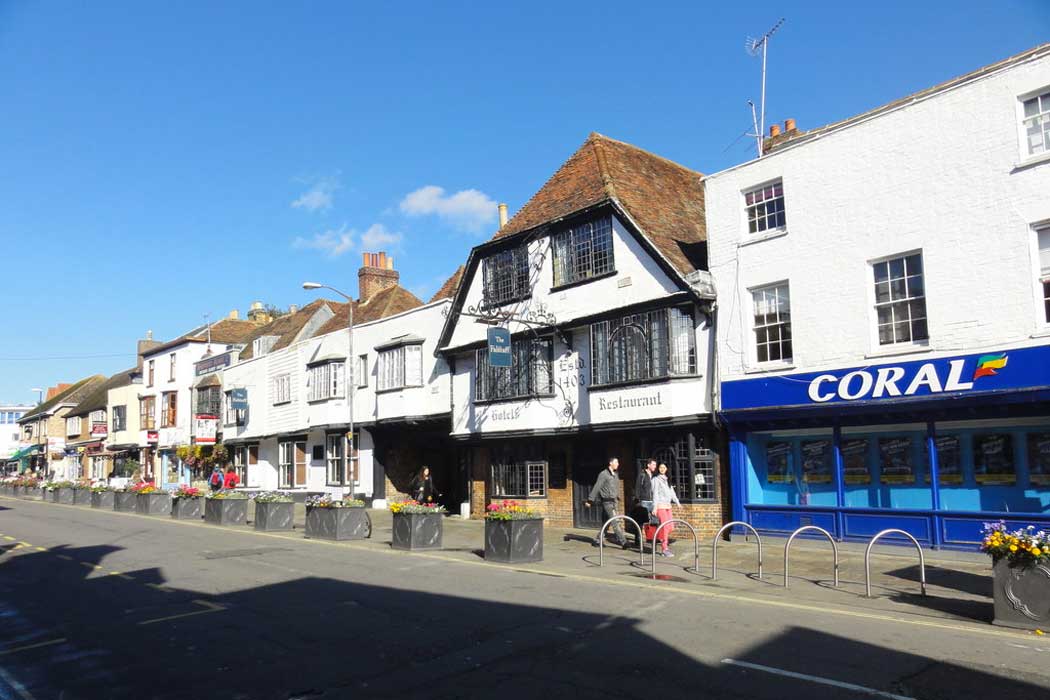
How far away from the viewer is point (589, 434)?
2108 cm

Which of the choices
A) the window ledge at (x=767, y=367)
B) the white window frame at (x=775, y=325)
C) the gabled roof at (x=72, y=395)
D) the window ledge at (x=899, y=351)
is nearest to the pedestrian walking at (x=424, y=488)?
the window ledge at (x=767, y=367)

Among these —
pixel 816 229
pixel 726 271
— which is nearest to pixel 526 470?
pixel 726 271

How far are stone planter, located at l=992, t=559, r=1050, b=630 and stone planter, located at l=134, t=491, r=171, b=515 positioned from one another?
2813cm

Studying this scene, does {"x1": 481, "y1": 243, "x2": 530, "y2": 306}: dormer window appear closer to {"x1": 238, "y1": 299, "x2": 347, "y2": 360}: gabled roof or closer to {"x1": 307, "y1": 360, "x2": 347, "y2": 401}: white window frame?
{"x1": 307, "y1": 360, "x2": 347, "y2": 401}: white window frame

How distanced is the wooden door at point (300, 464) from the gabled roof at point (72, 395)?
4605 cm

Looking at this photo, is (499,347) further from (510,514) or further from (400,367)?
(400,367)

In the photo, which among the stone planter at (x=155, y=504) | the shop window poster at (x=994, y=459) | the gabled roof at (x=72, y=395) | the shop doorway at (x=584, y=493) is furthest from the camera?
the gabled roof at (x=72, y=395)

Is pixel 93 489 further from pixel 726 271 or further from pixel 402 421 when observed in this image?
pixel 726 271

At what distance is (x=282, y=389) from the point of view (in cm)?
3494

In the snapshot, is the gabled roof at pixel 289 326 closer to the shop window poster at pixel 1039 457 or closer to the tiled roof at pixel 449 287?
the tiled roof at pixel 449 287

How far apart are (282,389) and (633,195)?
1989 centimetres

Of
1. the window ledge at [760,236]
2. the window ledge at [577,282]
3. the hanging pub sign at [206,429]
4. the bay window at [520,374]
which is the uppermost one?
the window ledge at [760,236]

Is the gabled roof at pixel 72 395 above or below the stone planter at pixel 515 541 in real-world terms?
above

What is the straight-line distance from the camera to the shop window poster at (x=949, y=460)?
579 inches
